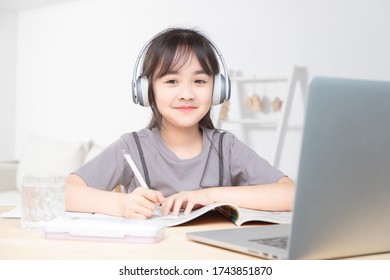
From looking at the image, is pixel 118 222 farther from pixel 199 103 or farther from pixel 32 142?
pixel 32 142

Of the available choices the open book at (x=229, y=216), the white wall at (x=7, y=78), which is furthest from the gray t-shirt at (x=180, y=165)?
the white wall at (x=7, y=78)

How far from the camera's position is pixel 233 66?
119 inches

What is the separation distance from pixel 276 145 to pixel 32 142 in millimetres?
1477

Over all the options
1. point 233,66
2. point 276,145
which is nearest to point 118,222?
point 276,145

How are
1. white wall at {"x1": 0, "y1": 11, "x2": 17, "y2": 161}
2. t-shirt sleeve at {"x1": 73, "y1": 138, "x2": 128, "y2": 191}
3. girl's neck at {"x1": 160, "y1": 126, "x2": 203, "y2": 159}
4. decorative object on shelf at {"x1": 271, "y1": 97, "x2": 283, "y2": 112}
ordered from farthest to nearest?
white wall at {"x1": 0, "y1": 11, "x2": 17, "y2": 161} < decorative object on shelf at {"x1": 271, "y1": 97, "x2": 283, "y2": 112} < girl's neck at {"x1": 160, "y1": 126, "x2": 203, "y2": 159} < t-shirt sleeve at {"x1": 73, "y1": 138, "x2": 128, "y2": 191}

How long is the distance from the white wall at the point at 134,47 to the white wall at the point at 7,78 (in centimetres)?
6

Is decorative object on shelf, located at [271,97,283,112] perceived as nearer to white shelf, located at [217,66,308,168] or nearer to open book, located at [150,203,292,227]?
white shelf, located at [217,66,308,168]

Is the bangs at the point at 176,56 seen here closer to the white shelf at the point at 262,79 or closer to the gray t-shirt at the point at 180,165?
the gray t-shirt at the point at 180,165

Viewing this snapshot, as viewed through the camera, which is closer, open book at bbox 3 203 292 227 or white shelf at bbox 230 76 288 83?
open book at bbox 3 203 292 227

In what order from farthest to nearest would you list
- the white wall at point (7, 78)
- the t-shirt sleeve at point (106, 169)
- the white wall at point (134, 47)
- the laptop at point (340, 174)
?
the white wall at point (7, 78) → the white wall at point (134, 47) → the t-shirt sleeve at point (106, 169) → the laptop at point (340, 174)

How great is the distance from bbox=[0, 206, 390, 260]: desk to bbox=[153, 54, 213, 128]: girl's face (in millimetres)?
537

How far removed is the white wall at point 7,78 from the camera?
4.49 meters

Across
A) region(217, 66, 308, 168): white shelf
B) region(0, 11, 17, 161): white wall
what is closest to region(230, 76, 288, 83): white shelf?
region(217, 66, 308, 168): white shelf

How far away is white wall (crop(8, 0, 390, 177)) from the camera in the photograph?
2.55 m
